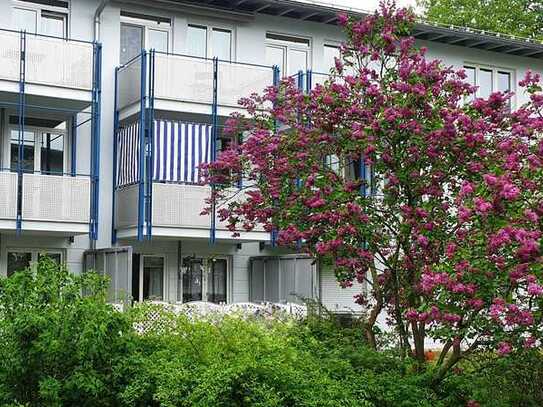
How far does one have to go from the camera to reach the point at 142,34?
24.4 metres

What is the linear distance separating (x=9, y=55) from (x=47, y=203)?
11.0 feet

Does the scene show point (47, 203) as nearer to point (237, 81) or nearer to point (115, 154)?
point (115, 154)

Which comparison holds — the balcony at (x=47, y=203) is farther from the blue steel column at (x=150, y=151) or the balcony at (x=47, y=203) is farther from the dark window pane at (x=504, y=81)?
the dark window pane at (x=504, y=81)

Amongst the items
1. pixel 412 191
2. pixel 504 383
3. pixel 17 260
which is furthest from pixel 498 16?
pixel 504 383

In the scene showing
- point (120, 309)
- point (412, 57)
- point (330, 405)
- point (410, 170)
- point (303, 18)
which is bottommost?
point (330, 405)

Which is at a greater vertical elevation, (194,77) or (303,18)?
(303,18)

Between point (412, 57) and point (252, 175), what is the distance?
3289mm

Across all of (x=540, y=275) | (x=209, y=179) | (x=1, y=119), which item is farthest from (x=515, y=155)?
(x=1, y=119)

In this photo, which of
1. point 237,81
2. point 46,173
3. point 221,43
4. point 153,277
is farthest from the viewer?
point 221,43

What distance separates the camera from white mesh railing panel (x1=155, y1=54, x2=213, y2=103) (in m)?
22.7

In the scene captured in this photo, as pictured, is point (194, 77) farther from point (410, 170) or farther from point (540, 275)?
point (540, 275)

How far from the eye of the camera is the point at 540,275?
36.1ft

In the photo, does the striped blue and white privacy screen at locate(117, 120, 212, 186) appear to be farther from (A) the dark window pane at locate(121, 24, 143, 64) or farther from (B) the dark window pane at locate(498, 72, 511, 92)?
(B) the dark window pane at locate(498, 72, 511, 92)

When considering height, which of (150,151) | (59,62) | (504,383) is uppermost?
(59,62)
